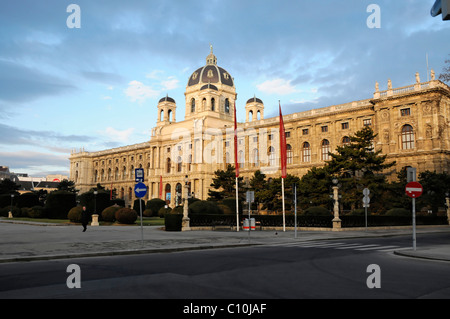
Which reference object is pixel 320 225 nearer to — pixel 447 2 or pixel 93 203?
pixel 93 203

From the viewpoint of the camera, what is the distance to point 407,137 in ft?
173

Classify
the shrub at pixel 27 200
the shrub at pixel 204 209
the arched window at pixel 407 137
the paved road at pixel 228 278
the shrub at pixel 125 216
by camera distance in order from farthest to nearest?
the shrub at pixel 27 200 → the arched window at pixel 407 137 → the shrub at pixel 125 216 → the shrub at pixel 204 209 → the paved road at pixel 228 278

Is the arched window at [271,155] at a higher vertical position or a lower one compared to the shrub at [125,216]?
higher

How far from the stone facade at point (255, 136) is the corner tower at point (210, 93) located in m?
0.22

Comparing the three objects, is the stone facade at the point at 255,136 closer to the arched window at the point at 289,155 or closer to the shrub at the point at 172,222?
the arched window at the point at 289,155

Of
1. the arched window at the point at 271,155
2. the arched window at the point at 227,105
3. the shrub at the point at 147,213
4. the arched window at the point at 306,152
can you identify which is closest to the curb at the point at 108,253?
the shrub at the point at 147,213

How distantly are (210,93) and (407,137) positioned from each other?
44.1 metres

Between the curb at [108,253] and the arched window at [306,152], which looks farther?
the arched window at [306,152]

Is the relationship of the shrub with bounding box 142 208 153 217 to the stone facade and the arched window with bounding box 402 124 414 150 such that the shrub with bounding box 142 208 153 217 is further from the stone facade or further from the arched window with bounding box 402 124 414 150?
the arched window with bounding box 402 124 414 150

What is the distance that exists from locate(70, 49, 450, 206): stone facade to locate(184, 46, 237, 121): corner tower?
224mm

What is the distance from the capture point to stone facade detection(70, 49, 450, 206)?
50.8m

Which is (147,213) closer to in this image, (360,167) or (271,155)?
(271,155)

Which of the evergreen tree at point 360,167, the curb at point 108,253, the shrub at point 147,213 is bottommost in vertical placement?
the curb at point 108,253

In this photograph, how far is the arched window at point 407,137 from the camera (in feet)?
172
